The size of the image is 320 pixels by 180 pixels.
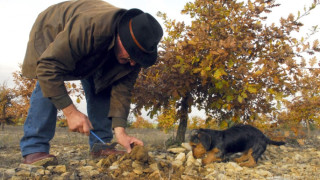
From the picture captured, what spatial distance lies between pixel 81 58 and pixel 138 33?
652 mm

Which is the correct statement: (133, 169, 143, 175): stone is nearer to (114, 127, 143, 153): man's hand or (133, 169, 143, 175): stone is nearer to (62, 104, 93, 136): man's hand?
(114, 127, 143, 153): man's hand

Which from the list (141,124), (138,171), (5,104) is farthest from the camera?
(141,124)

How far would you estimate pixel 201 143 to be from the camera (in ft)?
10.2

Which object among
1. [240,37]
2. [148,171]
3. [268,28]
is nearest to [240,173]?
[148,171]

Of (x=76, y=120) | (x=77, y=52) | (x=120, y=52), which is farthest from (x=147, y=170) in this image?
(x=77, y=52)

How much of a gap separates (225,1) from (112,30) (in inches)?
91.7

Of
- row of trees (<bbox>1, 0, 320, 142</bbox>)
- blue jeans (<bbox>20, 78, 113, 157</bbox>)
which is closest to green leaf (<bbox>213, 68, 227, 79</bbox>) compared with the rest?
row of trees (<bbox>1, 0, 320, 142</bbox>)

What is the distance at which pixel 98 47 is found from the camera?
243 centimetres

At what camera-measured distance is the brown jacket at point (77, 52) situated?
2250 mm

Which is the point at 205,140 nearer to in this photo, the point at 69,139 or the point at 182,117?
the point at 182,117

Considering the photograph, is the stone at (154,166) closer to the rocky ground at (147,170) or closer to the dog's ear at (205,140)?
the rocky ground at (147,170)

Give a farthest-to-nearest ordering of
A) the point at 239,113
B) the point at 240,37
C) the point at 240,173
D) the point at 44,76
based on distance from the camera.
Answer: the point at 239,113
the point at 240,37
the point at 240,173
the point at 44,76

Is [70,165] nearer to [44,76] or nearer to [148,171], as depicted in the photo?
[148,171]

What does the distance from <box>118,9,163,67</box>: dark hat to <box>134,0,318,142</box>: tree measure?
29.5 inches
